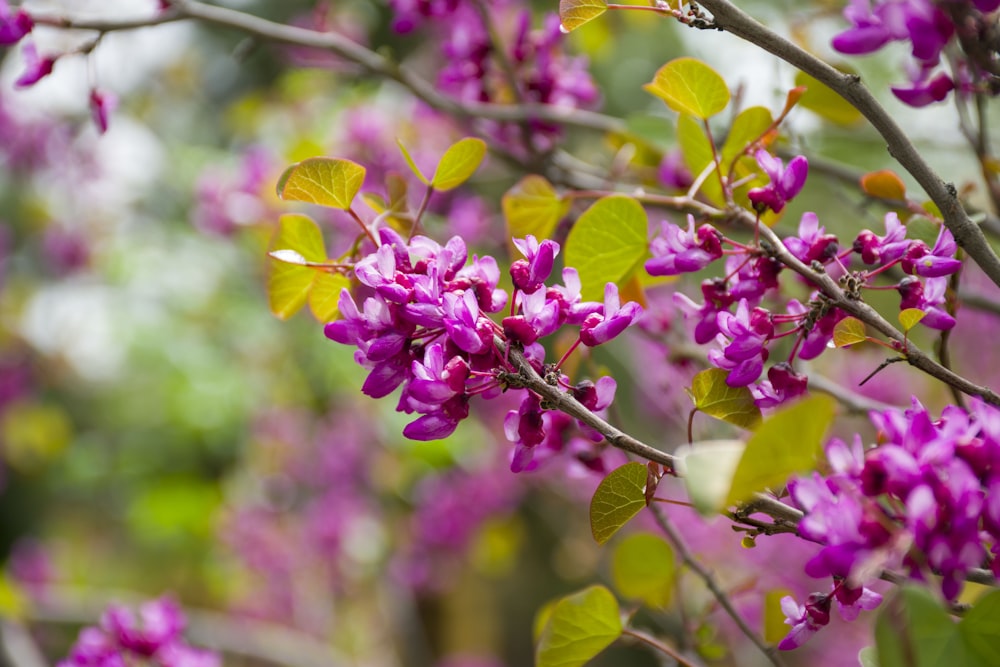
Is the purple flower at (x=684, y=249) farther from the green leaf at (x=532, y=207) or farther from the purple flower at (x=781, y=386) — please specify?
the green leaf at (x=532, y=207)

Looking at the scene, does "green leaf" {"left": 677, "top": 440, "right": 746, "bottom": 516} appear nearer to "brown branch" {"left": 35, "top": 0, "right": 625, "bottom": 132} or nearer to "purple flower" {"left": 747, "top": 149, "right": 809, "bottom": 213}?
"purple flower" {"left": 747, "top": 149, "right": 809, "bottom": 213}

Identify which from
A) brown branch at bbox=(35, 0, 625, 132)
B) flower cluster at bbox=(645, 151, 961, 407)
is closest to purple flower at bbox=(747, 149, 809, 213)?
flower cluster at bbox=(645, 151, 961, 407)

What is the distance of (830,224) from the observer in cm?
106

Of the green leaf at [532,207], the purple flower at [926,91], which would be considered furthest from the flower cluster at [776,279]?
the green leaf at [532,207]

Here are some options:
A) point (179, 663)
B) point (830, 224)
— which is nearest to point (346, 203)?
point (179, 663)

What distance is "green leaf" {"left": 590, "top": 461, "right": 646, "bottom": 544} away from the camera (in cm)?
48

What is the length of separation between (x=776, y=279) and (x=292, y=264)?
0.36 m

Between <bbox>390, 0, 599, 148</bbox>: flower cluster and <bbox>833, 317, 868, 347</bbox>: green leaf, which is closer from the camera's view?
<bbox>833, 317, 868, 347</bbox>: green leaf

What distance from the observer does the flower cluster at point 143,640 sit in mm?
836

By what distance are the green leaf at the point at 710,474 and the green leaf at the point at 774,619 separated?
1.29 ft

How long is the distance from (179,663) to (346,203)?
59 cm

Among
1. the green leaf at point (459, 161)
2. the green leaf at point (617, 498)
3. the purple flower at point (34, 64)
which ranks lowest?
the green leaf at point (617, 498)

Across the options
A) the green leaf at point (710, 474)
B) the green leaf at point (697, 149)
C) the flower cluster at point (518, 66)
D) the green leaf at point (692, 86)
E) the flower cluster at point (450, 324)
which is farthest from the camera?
the flower cluster at point (518, 66)

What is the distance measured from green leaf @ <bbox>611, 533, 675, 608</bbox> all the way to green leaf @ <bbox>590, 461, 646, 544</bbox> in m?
0.30
